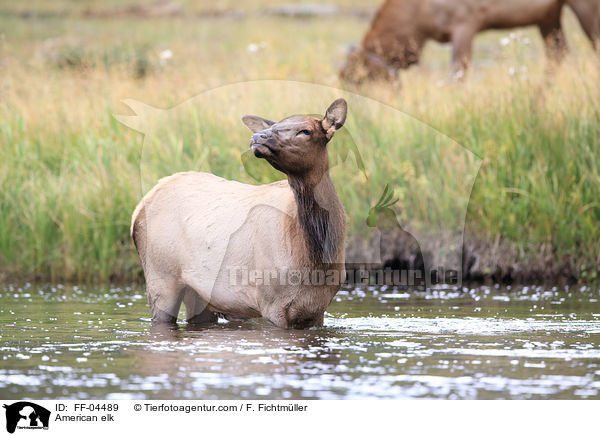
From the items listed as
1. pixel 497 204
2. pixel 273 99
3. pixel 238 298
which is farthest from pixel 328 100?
pixel 238 298

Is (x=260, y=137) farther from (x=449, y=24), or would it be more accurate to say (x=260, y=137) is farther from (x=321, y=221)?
(x=449, y=24)

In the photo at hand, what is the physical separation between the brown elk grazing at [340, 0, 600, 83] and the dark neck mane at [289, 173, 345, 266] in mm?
8145

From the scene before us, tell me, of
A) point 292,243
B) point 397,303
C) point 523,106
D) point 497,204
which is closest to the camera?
point 292,243

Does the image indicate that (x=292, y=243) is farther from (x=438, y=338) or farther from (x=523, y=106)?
(x=523, y=106)

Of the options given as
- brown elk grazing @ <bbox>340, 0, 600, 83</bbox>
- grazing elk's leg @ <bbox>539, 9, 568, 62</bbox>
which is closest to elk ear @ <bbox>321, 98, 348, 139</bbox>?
grazing elk's leg @ <bbox>539, 9, 568, 62</bbox>

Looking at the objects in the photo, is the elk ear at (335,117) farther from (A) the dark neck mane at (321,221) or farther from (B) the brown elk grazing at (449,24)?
(B) the brown elk grazing at (449,24)

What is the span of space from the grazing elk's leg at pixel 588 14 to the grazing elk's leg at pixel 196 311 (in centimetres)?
941

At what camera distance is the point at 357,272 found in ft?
35.4

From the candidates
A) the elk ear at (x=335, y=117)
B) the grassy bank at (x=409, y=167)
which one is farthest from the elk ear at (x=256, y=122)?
the grassy bank at (x=409, y=167)

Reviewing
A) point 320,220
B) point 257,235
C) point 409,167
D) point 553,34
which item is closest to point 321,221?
point 320,220

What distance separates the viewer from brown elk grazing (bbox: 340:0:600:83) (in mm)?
15508

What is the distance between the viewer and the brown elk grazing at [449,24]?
50.9 ft

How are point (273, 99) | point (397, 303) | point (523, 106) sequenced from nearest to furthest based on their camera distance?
point (397, 303)
point (523, 106)
point (273, 99)

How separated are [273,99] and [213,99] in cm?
79
